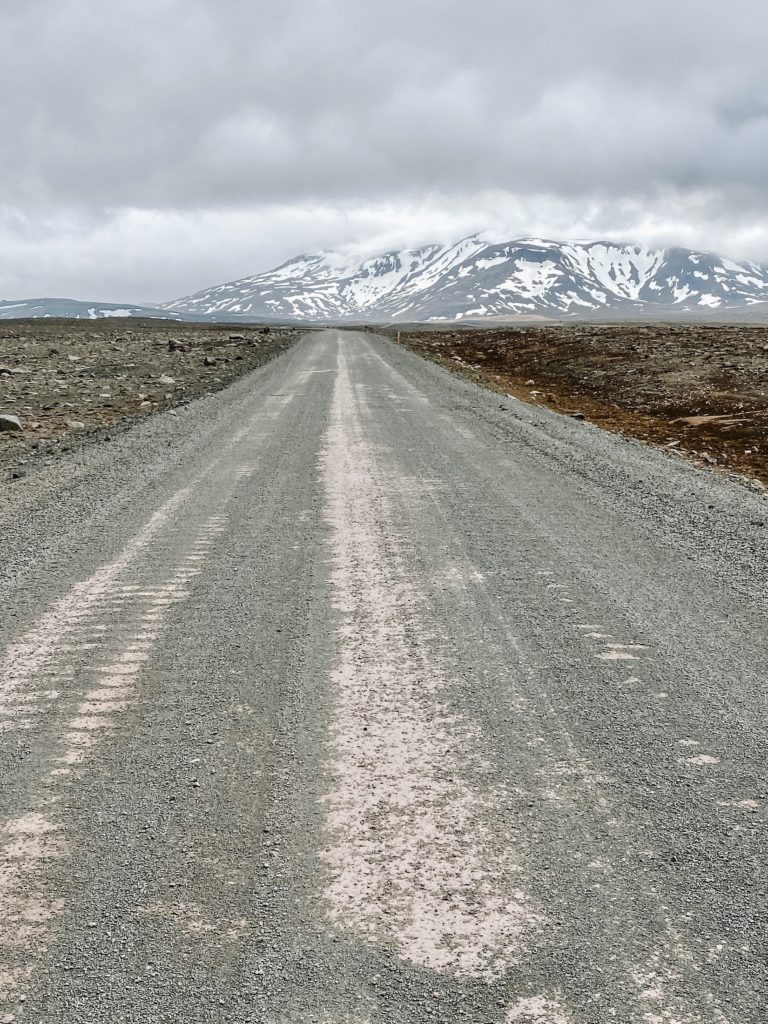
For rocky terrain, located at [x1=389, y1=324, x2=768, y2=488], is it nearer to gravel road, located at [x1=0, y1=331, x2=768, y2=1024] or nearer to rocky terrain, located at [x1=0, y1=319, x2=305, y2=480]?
gravel road, located at [x1=0, y1=331, x2=768, y2=1024]

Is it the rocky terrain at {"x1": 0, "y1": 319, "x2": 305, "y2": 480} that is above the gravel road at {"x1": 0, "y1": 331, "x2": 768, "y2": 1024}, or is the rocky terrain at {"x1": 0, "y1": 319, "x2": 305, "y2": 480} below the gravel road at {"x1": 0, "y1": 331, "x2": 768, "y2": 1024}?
above

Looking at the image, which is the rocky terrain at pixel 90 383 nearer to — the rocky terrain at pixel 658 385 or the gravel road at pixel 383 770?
the gravel road at pixel 383 770

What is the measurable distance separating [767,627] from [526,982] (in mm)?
3416

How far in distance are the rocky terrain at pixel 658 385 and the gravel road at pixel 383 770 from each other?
6574 mm

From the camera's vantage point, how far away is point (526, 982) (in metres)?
2.29

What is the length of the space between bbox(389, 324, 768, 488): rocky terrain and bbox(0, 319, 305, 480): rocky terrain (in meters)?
8.74

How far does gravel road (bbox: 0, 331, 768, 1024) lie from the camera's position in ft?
7.65

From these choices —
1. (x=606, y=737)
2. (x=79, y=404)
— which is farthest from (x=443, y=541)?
(x=79, y=404)

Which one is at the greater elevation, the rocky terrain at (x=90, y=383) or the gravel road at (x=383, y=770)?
the rocky terrain at (x=90, y=383)

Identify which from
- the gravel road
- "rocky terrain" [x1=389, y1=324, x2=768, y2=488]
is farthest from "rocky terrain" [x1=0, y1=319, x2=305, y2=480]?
"rocky terrain" [x1=389, y1=324, x2=768, y2=488]

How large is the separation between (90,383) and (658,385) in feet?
52.5

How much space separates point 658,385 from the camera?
20.2 metres

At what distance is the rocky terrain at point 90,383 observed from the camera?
14.0 meters

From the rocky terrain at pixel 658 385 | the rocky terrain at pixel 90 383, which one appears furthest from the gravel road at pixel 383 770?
the rocky terrain at pixel 90 383
